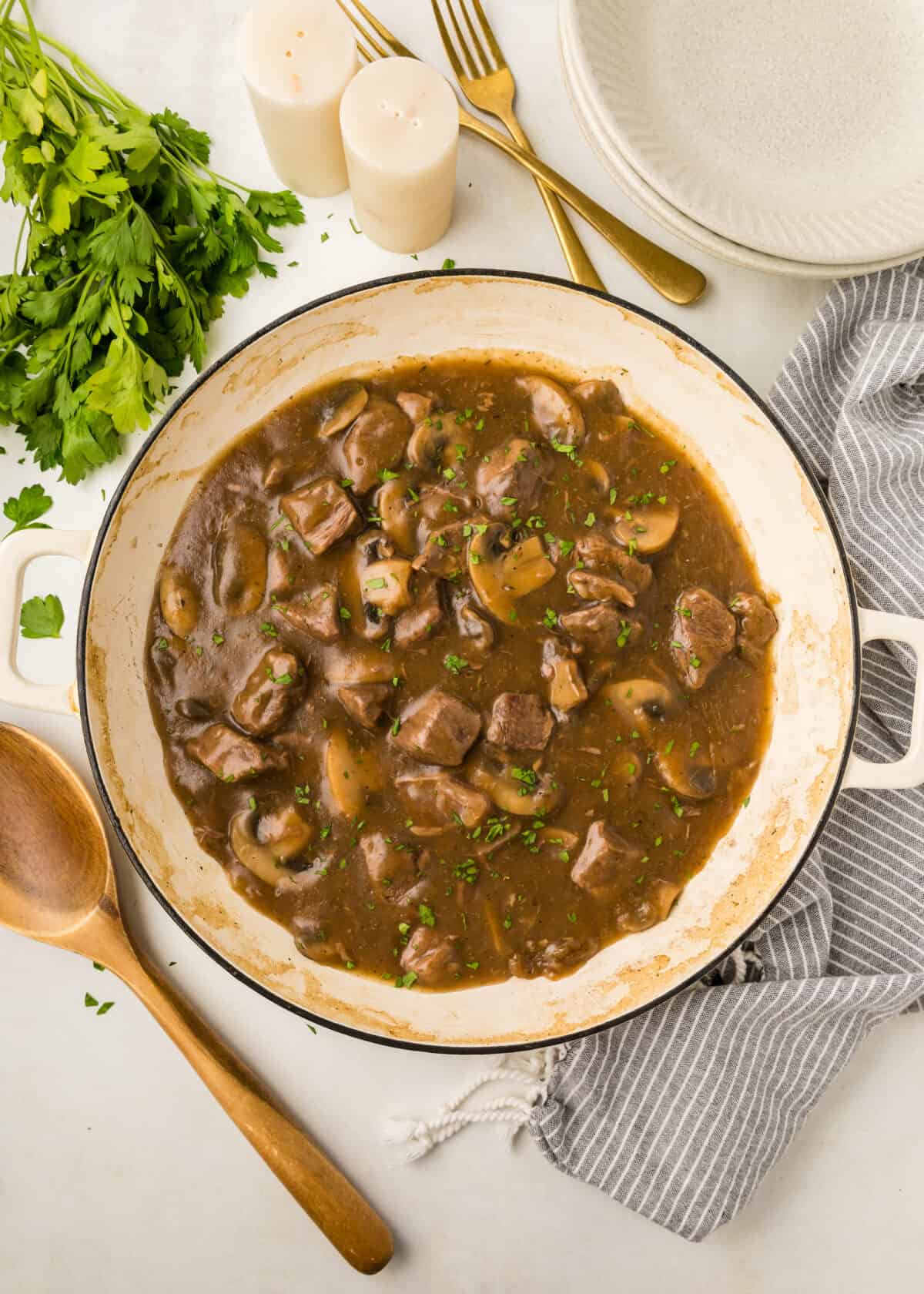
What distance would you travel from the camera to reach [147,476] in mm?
3932

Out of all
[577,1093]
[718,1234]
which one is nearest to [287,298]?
[577,1093]

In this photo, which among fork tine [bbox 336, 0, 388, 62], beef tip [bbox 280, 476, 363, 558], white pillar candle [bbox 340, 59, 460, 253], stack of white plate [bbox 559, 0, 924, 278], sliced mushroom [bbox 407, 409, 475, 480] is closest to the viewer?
white pillar candle [bbox 340, 59, 460, 253]

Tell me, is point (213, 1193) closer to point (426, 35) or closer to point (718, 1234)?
point (718, 1234)

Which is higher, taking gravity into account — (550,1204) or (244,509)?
(244,509)

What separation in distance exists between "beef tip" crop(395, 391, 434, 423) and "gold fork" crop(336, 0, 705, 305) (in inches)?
42.1

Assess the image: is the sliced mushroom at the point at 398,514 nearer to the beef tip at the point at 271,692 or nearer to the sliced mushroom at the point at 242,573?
the sliced mushroom at the point at 242,573

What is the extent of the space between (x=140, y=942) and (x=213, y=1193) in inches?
43.7

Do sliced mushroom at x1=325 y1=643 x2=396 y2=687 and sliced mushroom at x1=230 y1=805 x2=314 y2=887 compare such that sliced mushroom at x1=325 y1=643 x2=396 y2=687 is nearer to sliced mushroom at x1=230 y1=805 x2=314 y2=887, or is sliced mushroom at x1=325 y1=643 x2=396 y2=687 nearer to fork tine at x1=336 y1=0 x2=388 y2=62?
sliced mushroom at x1=230 y1=805 x2=314 y2=887

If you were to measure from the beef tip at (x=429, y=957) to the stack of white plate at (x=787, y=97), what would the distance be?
3116 millimetres

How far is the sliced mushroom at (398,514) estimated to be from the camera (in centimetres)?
390

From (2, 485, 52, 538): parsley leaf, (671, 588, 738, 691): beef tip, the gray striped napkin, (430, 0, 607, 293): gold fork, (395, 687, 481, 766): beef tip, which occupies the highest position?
(430, 0, 607, 293): gold fork

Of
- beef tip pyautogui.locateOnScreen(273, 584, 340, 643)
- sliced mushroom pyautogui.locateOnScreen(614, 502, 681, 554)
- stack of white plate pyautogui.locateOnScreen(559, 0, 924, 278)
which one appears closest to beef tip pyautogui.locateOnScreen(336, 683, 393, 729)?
beef tip pyautogui.locateOnScreen(273, 584, 340, 643)

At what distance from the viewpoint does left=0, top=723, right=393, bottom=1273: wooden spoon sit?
3.95 m

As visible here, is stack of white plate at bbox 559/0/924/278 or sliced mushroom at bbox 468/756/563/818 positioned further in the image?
stack of white plate at bbox 559/0/924/278
